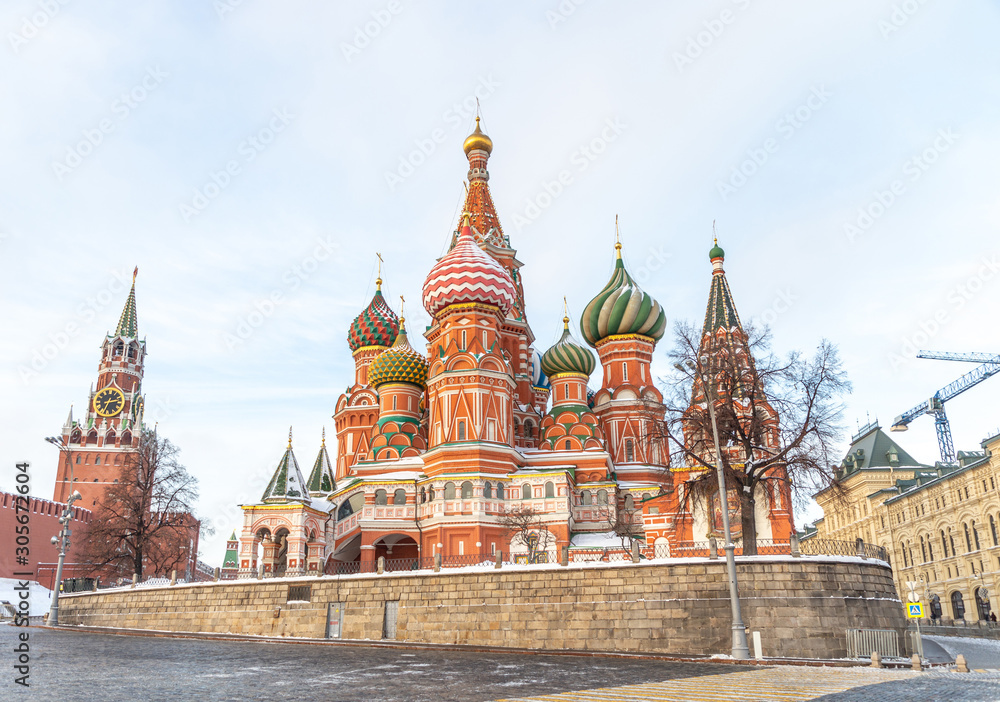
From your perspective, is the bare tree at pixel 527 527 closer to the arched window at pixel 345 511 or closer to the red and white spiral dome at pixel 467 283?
the arched window at pixel 345 511

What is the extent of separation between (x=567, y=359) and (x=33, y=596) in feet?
111

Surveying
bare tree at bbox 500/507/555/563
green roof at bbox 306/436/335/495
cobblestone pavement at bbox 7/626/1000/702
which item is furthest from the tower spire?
cobblestone pavement at bbox 7/626/1000/702

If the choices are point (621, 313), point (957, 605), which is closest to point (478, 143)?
point (621, 313)

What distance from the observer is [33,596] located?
45188mm

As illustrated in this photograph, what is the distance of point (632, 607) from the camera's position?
2170cm

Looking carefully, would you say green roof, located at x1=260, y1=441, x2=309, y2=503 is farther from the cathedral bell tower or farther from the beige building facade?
the cathedral bell tower

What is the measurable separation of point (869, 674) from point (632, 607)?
25.1 ft

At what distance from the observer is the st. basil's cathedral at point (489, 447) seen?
114ft

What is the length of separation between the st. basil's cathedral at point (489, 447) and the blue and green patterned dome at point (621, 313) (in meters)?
0.08

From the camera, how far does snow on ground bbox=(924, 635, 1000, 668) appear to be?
76.3 ft

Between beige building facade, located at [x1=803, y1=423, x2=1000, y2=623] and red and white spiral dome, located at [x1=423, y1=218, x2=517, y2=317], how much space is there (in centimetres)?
2030

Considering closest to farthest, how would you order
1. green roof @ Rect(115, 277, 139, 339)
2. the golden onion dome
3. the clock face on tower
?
the golden onion dome < the clock face on tower < green roof @ Rect(115, 277, 139, 339)

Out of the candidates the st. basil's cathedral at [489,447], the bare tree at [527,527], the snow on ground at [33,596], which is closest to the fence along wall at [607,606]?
the st. basil's cathedral at [489,447]

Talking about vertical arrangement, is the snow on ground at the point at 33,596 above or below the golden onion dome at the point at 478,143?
below
